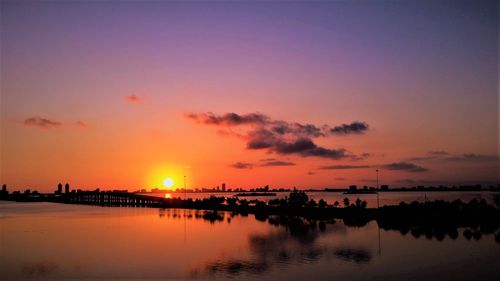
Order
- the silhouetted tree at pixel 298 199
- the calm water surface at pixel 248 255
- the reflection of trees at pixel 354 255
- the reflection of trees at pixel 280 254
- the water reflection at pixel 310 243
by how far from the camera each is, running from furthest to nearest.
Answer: the silhouetted tree at pixel 298 199
the reflection of trees at pixel 354 255
the water reflection at pixel 310 243
the reflection of trees at pixel 280 254
the calm water surface at pixel 248 255

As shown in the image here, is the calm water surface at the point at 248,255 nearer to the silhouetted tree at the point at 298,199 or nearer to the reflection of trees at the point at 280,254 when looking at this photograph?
the reflection of trees at the point at 280,254

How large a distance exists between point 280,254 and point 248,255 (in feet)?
10.5

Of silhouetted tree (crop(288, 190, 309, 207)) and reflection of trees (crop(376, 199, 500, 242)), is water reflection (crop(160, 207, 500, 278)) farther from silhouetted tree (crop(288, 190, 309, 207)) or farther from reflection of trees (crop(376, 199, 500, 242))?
silhouetted tree (crop(288, 190, 309, 207))

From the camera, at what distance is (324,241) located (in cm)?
5409

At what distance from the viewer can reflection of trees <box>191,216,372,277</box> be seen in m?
37.1

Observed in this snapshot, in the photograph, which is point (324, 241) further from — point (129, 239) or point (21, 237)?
point (21, 237)

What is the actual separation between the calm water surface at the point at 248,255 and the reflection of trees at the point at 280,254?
9 centimetres

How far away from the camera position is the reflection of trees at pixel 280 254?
37.1 m

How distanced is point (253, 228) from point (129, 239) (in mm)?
21513

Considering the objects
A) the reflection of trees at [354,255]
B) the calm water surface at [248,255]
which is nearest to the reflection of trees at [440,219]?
the calm water surface at [248,255]

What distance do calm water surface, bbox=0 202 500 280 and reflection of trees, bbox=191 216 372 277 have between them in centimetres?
9

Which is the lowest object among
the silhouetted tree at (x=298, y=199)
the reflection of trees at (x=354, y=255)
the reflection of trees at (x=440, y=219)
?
the reflection of trees at (x=354, y=255)

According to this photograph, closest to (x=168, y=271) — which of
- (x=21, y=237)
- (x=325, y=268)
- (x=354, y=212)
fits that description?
(x=325, y=268)

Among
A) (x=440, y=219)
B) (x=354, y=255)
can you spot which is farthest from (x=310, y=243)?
(x=440, y=219)
